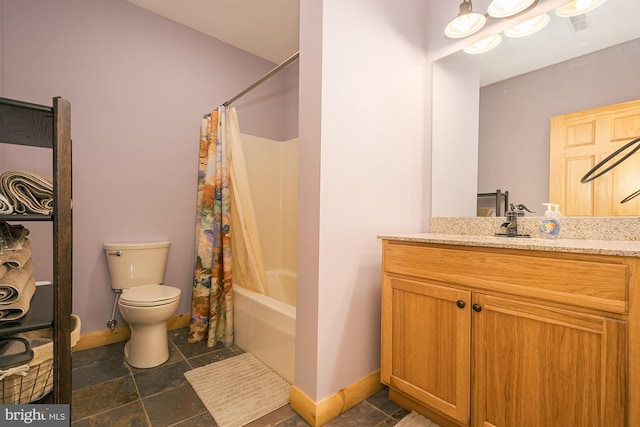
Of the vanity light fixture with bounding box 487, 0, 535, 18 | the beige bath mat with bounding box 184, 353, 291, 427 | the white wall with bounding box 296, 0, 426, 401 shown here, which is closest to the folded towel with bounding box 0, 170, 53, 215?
the white wall with bounding box 296, 0, 426, 401

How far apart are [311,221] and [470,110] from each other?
116 cm

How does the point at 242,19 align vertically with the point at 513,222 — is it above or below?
above

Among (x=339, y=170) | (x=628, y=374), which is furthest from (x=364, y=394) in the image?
(x=339, y=170)

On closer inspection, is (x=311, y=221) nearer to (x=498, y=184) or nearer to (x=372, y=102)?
(x=372, y=102)

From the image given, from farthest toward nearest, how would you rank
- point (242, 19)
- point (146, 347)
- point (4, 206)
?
point (242, 19) < point (146, 347) < point (4, 206)

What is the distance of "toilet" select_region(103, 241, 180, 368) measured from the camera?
1.79m

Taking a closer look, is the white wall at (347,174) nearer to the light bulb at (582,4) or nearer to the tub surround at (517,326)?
the tub surround at (517,326)

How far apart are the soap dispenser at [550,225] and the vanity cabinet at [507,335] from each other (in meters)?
0.40

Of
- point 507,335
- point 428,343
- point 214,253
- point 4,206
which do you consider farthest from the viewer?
point 214,253

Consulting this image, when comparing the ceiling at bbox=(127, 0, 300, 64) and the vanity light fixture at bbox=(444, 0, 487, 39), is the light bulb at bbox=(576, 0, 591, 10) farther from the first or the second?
the ceiling at bbox=(127, 0, 300, 64)

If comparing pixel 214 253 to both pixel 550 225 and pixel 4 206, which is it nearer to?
pixel 4 206

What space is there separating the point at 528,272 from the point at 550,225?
0.43 m

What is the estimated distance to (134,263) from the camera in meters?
2.12

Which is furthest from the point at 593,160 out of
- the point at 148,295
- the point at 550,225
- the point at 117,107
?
the point at 117,107
